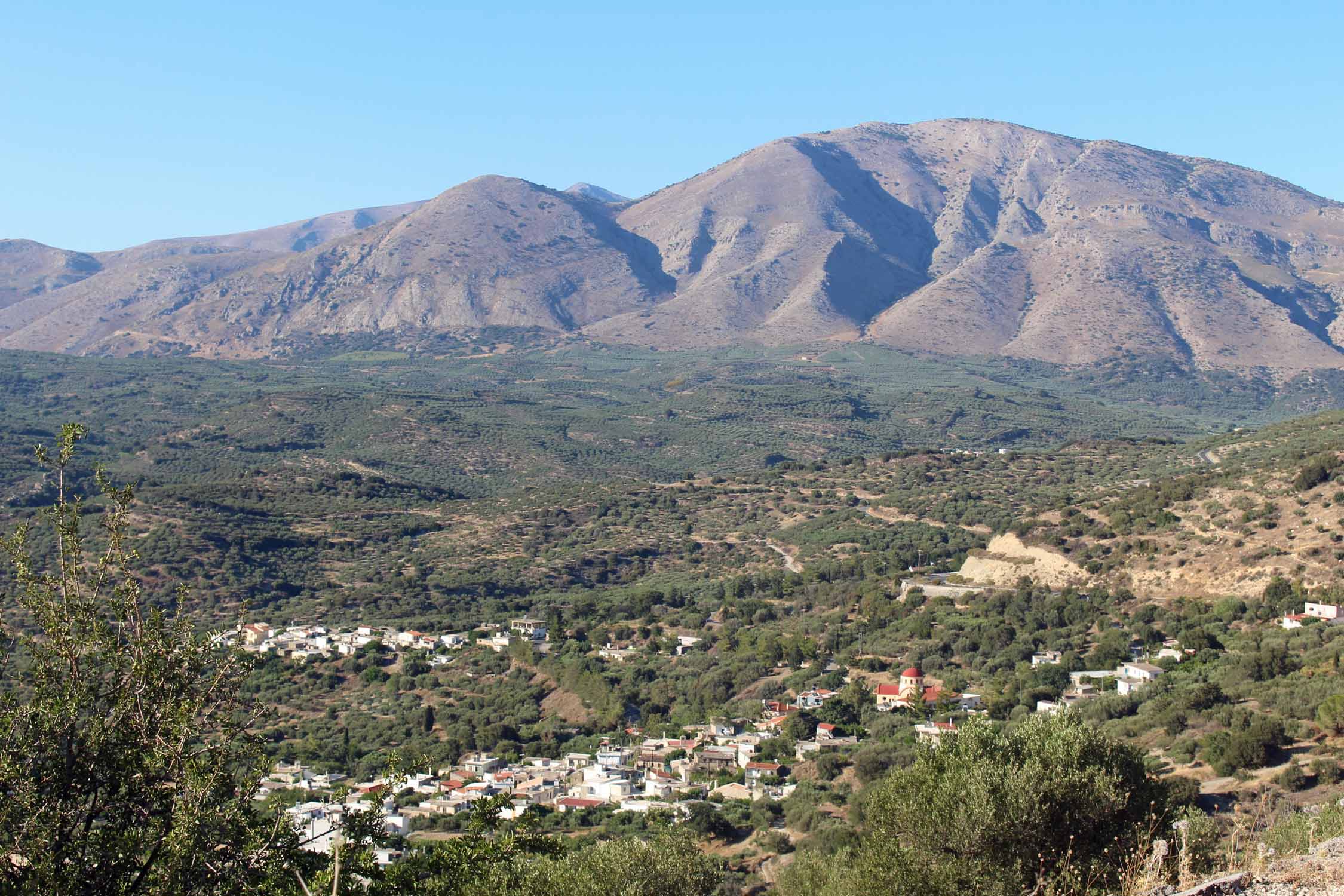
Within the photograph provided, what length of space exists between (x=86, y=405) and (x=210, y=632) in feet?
410

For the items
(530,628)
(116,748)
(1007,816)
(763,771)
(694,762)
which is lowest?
(530,628)

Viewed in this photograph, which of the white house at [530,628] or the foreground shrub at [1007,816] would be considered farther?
the white house at [530,628]

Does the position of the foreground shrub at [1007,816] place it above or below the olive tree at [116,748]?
below

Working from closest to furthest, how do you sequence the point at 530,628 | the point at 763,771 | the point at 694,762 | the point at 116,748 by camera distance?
the point at 116,748
the point at 763,771
the point at 694,762
the point at 530,628

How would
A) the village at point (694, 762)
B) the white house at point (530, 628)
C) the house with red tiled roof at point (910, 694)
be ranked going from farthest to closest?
1. the white house at point (530, 628)
2. the house with red tiled roof at point (910, 694)
3. the village at point (694, 762)

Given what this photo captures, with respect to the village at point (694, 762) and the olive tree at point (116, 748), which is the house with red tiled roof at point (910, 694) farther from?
the olive tree at point (116, 748)

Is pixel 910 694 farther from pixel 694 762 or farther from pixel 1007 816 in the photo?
pixel 1007 816

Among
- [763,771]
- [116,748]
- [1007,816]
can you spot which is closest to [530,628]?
[763,771]

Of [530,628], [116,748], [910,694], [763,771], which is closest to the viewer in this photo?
[116,748]

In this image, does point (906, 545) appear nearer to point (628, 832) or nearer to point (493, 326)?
point (628, 832)

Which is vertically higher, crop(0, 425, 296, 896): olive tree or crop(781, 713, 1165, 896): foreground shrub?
crop(0, 425, 296, 896): olive tree

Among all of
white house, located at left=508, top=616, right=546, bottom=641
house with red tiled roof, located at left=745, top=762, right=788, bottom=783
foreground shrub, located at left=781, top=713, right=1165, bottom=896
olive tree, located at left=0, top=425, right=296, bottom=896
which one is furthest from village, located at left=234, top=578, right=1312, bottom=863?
olive tree, located at left=0, top=425, right=296, bottom=896

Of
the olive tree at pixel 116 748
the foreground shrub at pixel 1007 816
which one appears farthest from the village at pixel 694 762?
the olive tree at pixel 116 748

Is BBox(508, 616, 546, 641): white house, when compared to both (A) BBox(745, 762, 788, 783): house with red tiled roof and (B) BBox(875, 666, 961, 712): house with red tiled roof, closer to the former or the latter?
(B) BBox(875, 666, 961, 712): house with red tiled roof
